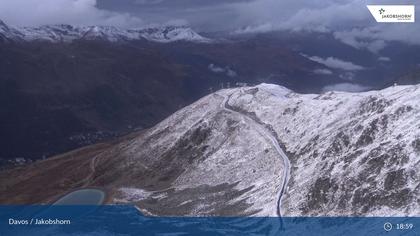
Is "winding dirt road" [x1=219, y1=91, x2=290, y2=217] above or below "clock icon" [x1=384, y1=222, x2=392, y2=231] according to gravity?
below

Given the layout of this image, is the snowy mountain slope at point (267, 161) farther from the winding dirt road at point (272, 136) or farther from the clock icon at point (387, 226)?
the clock icon at point (387, 226)

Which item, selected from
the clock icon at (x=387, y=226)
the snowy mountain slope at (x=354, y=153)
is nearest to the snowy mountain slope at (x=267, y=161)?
the snowy mountain slope at (x=354, y=153)

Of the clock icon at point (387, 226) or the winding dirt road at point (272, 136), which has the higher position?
the clock icon at point (387, 226)

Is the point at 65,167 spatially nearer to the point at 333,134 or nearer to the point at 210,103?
the point at 210,103

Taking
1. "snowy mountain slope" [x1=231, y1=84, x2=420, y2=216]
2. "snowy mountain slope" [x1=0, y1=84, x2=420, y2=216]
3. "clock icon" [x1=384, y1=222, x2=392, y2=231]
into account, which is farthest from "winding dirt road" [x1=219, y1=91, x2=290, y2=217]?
"clock icon" [x1=384, y1=222, x2=392, y2=231]

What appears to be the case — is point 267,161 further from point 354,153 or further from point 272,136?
point 354,153

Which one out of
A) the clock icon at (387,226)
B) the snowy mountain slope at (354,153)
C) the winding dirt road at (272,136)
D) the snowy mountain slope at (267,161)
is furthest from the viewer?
the winding dirt road at (272,136)

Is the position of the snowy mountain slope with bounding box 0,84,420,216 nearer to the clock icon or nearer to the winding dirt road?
the winding dirt road

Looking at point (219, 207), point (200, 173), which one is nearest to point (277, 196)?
point (219, 207)

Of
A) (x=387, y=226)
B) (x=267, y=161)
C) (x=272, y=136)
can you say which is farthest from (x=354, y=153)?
(x=272, y=136)
